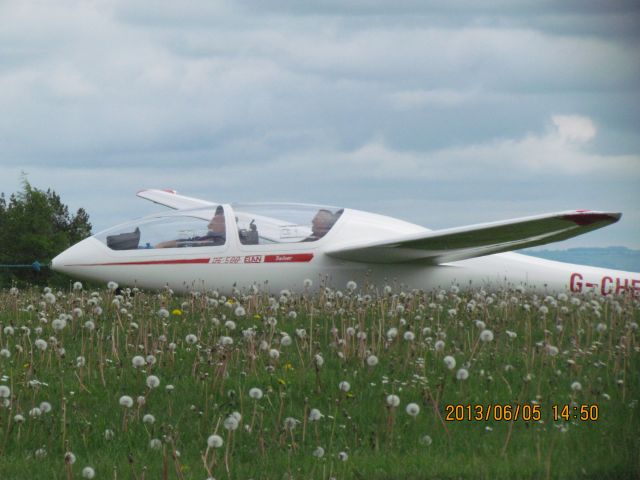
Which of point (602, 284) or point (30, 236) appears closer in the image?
point (602, 284)

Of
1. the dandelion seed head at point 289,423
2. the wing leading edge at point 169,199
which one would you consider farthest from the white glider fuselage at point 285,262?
the dandelion seed head at point 289,423

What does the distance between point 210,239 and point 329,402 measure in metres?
9.41

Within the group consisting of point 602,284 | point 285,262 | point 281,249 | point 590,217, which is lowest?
point 602,284

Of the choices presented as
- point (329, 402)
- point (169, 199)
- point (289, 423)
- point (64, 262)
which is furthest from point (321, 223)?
point (289, 423)

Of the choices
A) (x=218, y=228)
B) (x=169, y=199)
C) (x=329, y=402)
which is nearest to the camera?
(x=329, y=402)

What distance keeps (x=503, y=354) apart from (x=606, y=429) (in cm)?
214

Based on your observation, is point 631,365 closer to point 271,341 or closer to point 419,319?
point 419,319

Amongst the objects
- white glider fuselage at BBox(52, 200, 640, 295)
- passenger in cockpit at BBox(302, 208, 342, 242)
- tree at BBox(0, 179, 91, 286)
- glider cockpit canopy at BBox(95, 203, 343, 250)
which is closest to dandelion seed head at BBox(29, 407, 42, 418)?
white glider fuselage at BBox(52, 200, 640, 295)

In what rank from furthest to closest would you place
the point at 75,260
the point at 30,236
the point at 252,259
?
the point at 30,236, the point at 75,260, the point at 252,259

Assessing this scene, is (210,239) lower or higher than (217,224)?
lower

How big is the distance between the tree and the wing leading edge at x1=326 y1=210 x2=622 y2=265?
37.2 meters

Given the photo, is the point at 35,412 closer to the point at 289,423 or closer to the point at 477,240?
the point at 289,423

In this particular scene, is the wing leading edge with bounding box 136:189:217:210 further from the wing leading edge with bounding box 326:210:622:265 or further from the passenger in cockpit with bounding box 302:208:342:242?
the wing leading edge with bounding box 326:210:622:265

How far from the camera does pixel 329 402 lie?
Answer: 7.04m
